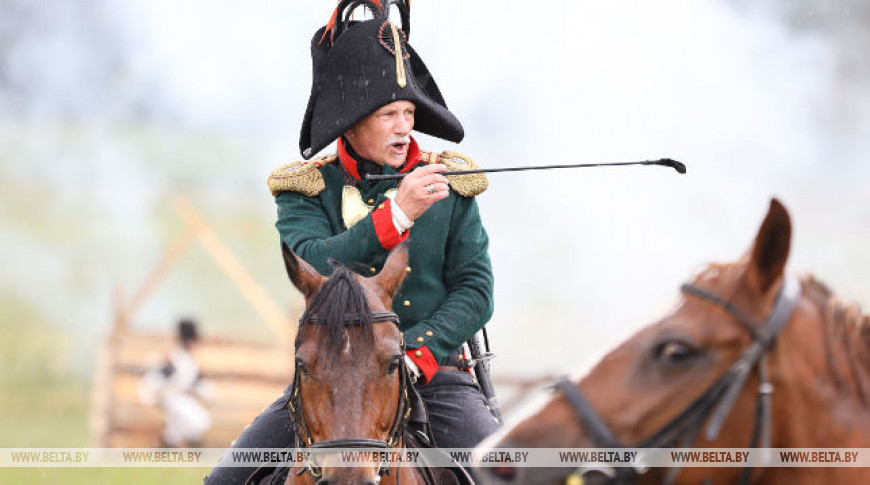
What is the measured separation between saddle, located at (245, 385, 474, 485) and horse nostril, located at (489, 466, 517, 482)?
5.32 feet

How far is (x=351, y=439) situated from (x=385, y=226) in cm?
101

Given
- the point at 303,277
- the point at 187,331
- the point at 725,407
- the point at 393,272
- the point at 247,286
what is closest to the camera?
the point at 725,407

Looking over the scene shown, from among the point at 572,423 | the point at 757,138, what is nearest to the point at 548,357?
the point at 757,138

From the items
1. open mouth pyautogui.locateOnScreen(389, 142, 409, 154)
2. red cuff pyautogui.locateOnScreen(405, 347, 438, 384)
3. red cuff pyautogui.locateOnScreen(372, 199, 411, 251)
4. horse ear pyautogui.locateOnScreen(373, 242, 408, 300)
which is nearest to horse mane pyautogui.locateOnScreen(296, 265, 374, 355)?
horse ear pyautogui.locateOnScreen(373, 242, 408, 300)

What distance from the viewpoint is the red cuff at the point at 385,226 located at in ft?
14.9

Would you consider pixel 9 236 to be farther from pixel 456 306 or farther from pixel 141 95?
pixel 456 306

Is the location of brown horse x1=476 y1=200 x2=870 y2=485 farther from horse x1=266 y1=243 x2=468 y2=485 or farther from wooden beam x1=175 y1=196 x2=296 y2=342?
wooden beam x1=175 y1=196 x2=296 y2=342

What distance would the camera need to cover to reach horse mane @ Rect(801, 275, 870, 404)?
272 centimetres

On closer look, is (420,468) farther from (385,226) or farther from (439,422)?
(385,226)

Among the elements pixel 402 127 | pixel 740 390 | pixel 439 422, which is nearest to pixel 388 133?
pixel 402 127

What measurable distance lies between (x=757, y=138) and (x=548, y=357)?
4.94 m

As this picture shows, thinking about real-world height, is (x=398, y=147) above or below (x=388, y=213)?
above

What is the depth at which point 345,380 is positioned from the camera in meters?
3.91

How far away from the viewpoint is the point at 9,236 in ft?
85.5
